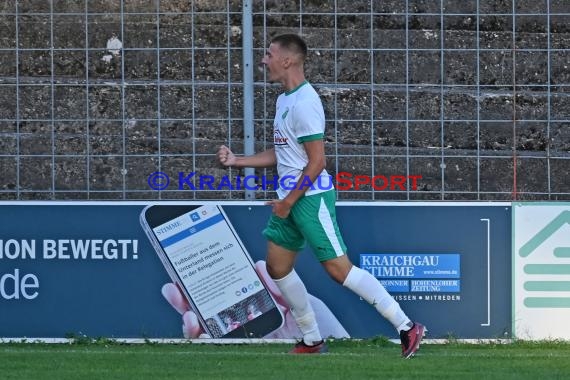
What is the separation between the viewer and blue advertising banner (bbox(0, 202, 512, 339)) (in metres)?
9.58

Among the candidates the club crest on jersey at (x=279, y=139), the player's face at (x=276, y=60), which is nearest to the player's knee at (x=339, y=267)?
the club crest on jersey at (x=279, y=139)

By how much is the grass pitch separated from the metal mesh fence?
5.41 ft

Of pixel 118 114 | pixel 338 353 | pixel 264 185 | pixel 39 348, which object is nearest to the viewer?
pixel 338 353

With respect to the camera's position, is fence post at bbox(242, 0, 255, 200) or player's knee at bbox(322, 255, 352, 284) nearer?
player's knee at bbox(322, 255, 352, 284)

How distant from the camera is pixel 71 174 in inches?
429

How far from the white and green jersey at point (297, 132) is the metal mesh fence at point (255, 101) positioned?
193 cm

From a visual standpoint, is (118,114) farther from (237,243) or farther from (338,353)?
(338,353)

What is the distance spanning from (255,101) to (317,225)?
3009 mm

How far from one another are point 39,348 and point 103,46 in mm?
3011

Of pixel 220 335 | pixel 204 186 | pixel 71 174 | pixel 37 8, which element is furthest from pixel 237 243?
pixel 37 8

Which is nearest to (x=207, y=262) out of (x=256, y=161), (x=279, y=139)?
(x=256, y=161)

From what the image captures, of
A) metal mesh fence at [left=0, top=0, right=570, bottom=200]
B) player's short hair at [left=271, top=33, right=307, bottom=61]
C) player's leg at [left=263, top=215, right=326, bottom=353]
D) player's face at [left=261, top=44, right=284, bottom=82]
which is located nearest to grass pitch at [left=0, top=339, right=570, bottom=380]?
player's leg at [left=263, top=215, right=326, bottom=353]

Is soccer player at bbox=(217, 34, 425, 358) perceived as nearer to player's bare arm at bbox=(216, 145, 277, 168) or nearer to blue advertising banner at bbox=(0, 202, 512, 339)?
player's bare arm at bbox=(216, 145, 277, 168)

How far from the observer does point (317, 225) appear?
325 inches
